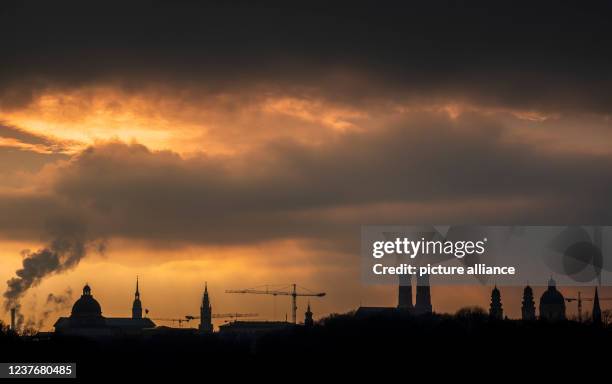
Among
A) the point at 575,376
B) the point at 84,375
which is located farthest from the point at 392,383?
the point at 84,375

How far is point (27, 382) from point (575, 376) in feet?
213

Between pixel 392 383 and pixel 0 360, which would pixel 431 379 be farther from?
pixel 0 360

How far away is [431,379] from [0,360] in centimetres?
5326

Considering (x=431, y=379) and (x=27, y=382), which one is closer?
(x=27, y=382)

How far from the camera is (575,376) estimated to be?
192500mm

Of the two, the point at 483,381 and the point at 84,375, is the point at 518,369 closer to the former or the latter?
the point at 483,381

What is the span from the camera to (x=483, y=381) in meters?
192

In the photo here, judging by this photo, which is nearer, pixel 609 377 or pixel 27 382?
pixel 27 382

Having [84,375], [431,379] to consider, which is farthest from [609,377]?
[84,375]

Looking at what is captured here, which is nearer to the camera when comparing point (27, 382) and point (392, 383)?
point (27, 382)

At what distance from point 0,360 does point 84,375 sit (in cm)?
1051

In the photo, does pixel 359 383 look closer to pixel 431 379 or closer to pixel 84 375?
pixel 431 379

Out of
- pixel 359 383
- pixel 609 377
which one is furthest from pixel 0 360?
pixel 609 377

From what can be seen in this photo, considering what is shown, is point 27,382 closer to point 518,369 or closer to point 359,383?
point 359,383
